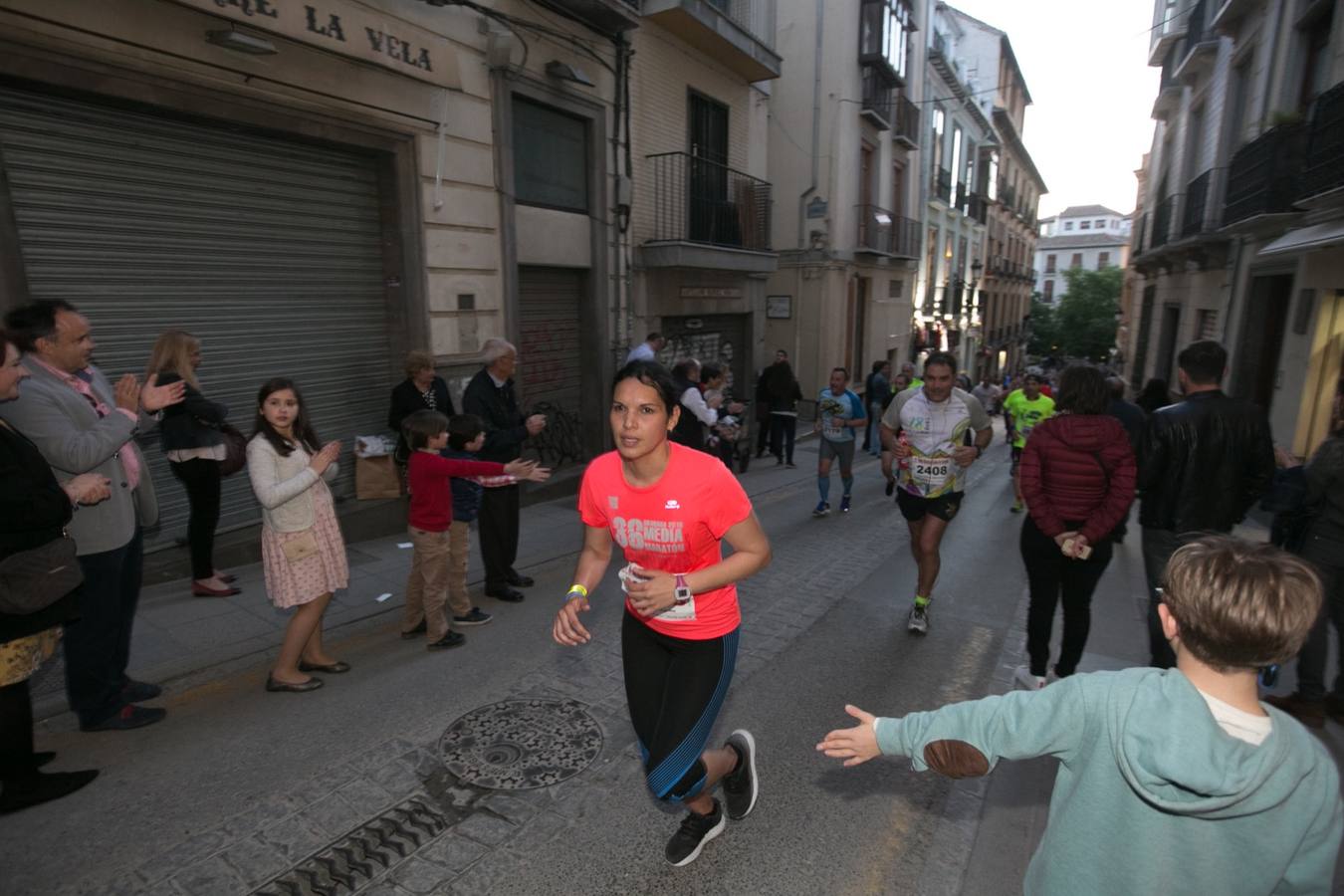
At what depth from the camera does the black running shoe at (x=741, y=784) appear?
123 inches

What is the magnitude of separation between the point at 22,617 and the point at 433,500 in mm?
2037

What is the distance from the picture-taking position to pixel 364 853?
2.86 metres

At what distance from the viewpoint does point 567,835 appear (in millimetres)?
3012

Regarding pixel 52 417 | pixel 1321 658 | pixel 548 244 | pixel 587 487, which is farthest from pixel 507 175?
pixel 1321 658

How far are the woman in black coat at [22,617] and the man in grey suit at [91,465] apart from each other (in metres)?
0.23

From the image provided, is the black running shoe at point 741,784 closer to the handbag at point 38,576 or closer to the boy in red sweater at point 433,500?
the boy in red sweater at point 433,500

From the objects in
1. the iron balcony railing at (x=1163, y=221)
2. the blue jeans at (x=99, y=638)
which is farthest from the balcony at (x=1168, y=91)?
the blue jeans at (x=99, y=638)

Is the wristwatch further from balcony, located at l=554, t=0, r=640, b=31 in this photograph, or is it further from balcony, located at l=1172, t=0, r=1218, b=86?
balcony, located at l=1172, t=0, r=1218, b=86

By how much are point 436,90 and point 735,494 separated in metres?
7.04

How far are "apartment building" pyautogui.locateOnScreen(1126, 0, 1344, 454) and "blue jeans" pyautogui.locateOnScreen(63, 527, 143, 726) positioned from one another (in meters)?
10.2

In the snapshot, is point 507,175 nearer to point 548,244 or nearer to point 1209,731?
point 548,244

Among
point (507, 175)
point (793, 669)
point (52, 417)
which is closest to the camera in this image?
point (52, 417)

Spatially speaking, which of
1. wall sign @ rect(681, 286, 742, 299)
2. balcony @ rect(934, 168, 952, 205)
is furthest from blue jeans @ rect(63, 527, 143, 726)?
balcony @ rect(934, 168, 952, 205)

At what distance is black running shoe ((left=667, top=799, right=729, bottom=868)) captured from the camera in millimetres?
2857
